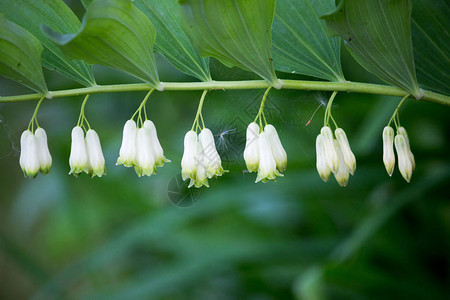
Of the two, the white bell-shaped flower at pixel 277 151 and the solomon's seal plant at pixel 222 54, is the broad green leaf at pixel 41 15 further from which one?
the white bell-shaped flower at pixel 277 151

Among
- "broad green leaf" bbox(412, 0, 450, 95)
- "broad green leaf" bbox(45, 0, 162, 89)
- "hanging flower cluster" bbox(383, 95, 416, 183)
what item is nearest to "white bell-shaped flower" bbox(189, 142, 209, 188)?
"broad green leaf" bbox(45, 0, 162, 89)

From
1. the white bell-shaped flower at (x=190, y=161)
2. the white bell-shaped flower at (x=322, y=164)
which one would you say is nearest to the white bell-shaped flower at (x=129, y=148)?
the white bell-shaped flower at (x=190, y=161)

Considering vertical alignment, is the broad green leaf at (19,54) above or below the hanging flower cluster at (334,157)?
above

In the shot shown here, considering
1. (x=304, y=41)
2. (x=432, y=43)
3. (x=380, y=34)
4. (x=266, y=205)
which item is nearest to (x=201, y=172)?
(x=304, y=41)

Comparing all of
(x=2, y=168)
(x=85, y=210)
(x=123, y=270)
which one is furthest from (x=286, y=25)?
(x=2, y=168)

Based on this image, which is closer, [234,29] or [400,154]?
[234,29]

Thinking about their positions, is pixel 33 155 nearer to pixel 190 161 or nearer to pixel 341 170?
pixel 190 161
